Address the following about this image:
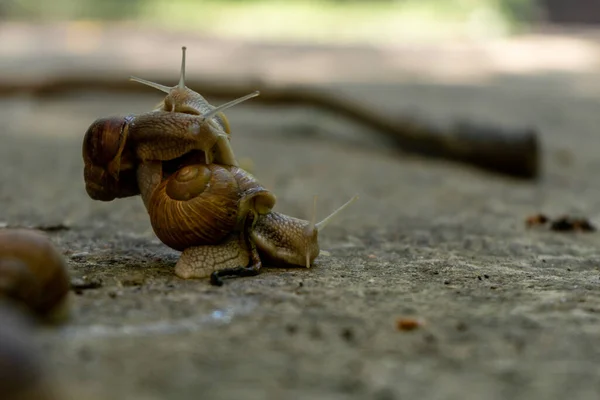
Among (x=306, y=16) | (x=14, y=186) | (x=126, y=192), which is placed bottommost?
(x=14, y=186)

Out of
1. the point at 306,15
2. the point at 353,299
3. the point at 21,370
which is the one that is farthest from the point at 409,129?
the point at 306,15

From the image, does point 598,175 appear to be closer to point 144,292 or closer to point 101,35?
point 144,292

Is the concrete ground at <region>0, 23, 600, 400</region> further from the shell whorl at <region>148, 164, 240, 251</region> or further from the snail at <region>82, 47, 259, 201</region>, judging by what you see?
the snail at <region>82, 47, 259, 201</region>

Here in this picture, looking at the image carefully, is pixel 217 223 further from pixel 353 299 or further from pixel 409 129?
pixel 409 129

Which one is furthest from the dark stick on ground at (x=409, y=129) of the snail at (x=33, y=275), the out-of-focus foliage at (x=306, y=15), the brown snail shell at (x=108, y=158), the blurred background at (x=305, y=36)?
the out-of-focus foliage at (x=306, y=15)

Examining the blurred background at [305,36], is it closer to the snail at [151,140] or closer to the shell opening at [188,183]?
the snail at [151,140]

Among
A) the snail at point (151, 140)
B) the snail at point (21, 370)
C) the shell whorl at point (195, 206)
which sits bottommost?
the snail at point (21, 370)

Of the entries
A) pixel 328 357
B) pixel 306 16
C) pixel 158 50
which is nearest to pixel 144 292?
pixel 328 357
